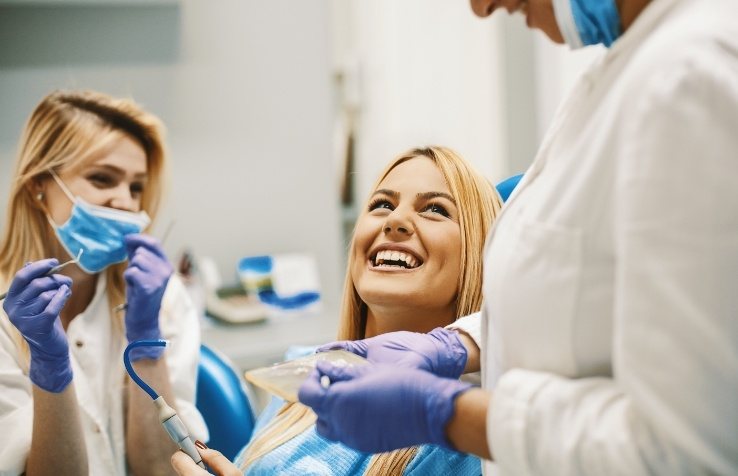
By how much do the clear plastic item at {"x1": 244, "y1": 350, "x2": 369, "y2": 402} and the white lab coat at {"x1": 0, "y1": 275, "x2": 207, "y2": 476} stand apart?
21.4 inches

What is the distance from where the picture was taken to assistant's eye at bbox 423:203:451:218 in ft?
4.56

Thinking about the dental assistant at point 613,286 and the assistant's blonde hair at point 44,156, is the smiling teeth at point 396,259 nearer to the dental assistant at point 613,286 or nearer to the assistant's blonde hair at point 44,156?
the dental assistant at point 613,286

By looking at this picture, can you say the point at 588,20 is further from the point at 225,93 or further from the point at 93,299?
the point at 225,93

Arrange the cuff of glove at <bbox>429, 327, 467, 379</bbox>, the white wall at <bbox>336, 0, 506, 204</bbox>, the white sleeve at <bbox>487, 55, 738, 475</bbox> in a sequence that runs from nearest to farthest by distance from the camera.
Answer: the white sleeve at <bbox>487, 55, 738, 475</bbox> → the cuff of glove at <bbox>429, 327, 467, 379</bbox> → the white wall at <bbox>336, 0, 506, 204</bbox>

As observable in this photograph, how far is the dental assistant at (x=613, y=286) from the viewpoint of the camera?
60 centimetres

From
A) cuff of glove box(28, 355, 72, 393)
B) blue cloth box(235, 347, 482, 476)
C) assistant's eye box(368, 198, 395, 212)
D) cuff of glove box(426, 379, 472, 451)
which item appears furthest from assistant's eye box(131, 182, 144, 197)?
cuff of glove box(426, 379, 472, 451)

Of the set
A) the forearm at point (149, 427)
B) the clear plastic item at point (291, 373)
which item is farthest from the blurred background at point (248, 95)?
the clear plastic item at point (291, 373)

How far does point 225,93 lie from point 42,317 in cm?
184

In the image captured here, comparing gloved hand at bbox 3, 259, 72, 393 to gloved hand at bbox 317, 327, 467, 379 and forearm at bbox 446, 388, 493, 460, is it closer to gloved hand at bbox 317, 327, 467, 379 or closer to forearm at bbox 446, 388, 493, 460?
gloved hand at bbox 317, 327, 467, 379

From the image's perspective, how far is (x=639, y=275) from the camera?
62 cm

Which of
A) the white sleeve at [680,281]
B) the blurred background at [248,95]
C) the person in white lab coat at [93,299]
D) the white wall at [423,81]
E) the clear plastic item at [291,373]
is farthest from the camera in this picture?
the white wall at [423,81]

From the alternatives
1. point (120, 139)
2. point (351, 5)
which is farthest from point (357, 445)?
point (351, 5)

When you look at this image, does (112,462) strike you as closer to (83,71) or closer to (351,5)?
(83,71)

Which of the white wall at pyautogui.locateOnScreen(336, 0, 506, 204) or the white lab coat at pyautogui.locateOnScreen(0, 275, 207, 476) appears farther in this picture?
the white wall at pyautogui.locateOnScreen(336, 0, 506, 204)
